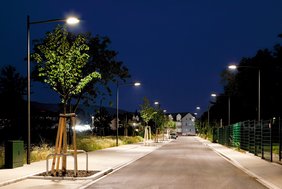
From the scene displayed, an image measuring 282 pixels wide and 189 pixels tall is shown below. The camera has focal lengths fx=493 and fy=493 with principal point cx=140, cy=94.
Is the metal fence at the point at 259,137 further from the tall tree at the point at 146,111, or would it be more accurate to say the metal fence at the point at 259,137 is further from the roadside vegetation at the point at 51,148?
the tall tree at the point at 146,111

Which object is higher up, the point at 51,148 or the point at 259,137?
the point at 259,137

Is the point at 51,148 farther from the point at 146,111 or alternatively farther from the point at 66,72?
the point at 146,111

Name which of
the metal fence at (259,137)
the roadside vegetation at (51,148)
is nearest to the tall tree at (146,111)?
the roadside vegetation at (51,148)

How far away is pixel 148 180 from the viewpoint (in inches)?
651

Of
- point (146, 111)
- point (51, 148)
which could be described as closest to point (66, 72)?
point (51, 148)

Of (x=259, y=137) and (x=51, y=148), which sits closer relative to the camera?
(x=51, y=148)

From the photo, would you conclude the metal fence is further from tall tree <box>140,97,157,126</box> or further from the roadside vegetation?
tall tree <box>140,97,157,126</box>

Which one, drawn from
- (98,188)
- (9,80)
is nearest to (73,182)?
(98,188)

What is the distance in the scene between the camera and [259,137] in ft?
99.0

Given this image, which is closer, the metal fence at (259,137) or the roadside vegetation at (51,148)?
the roadside vegetation at (51,148)

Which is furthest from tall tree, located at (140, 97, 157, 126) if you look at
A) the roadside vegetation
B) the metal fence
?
the metal fence

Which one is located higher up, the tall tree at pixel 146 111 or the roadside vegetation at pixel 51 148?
the tall tree at pixel 146 111

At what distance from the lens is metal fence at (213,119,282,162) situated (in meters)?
26.4

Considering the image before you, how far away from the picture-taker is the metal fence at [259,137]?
26.4 meters
